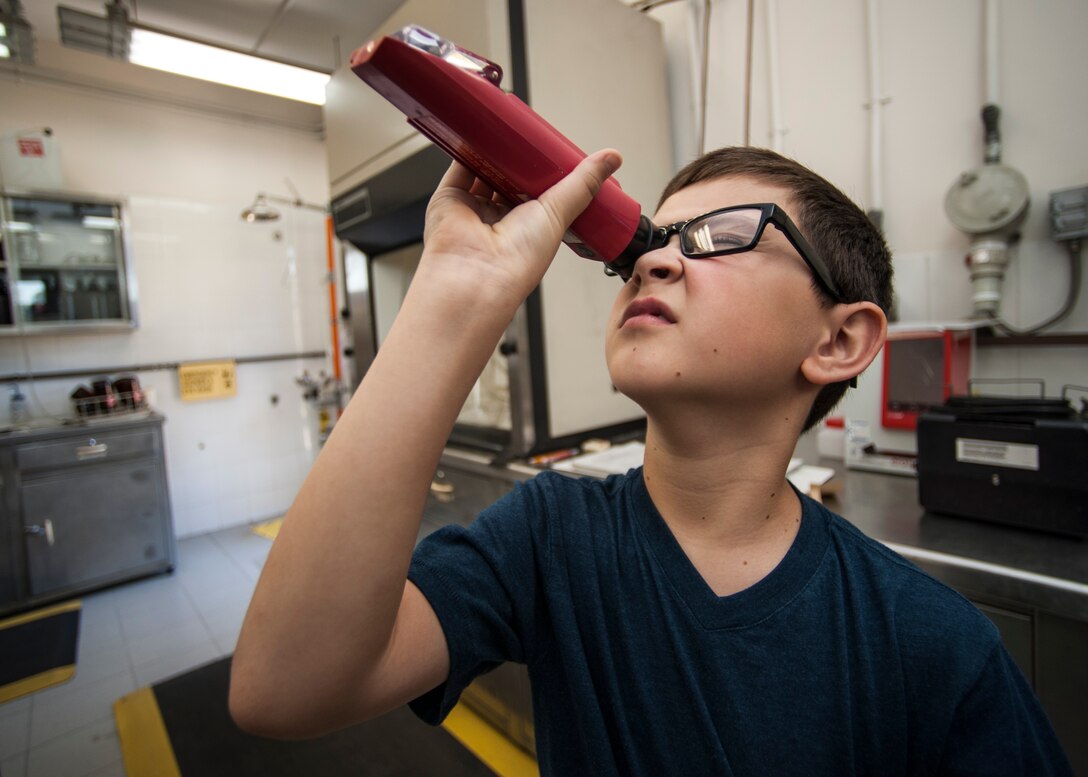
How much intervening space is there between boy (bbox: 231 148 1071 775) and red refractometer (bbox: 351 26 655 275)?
1.4 inches

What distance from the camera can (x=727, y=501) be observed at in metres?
0.71

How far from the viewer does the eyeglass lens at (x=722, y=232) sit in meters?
0.65

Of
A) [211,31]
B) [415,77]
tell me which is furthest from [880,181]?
[211,31]

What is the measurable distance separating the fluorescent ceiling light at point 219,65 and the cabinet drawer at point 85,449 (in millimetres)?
2050

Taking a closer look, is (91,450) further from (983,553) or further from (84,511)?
(983,553)

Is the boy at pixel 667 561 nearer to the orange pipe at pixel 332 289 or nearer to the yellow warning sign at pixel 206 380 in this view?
the orange pipe at pixel 332 289

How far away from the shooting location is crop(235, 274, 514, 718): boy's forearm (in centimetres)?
45

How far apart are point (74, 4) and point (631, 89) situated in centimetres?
320

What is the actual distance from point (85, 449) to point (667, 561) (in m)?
3.61

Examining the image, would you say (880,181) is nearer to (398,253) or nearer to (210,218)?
(398,253)

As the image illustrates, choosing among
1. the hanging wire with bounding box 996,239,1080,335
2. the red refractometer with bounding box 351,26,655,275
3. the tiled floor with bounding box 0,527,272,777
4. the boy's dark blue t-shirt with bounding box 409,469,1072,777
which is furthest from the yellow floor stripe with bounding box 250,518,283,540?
the hanging wire with bounding box 996,239,1080,335

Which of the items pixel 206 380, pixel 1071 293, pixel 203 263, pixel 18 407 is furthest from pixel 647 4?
pixel 18 407

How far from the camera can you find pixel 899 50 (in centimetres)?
164

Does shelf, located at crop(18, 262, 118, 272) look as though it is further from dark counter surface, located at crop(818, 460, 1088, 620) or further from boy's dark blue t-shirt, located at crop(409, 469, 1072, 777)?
dark counter surface, located at crop(818, 460, 1088, 620)
